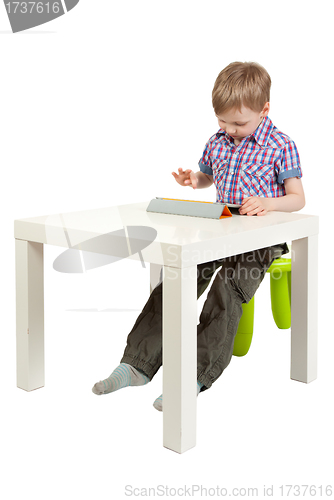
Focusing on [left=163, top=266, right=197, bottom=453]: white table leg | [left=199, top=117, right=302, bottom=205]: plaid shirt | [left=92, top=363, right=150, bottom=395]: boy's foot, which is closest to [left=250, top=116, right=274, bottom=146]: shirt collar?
[left=199, top=117, right=302, bottom=205]: plaid shirt

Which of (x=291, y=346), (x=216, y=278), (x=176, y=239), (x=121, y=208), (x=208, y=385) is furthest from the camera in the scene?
(x=121, y=208)

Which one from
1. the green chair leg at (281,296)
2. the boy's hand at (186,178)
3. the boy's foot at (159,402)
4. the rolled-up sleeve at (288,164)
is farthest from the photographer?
the green chair leg at (281,296)

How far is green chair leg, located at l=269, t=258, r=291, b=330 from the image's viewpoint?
Answer: 7.02ft

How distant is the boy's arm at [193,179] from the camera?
2016 mm

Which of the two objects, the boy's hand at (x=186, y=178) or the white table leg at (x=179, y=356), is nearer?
the white table leg at (x=179, y=356)

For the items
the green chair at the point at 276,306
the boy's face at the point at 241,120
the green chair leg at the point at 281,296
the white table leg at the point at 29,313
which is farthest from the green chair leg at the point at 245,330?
the white table leg at the point at 29,313

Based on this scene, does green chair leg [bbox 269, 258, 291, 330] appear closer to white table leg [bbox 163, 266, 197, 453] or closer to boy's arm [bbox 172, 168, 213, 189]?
boy's arm [bbox 172, 168, 213, 189]

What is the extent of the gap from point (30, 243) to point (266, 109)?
81cm

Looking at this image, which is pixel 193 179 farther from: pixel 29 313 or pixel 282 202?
pixel 29 313

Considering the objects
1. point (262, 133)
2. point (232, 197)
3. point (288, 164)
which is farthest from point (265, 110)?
point (232, 197)

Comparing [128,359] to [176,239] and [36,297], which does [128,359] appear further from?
[176,239]

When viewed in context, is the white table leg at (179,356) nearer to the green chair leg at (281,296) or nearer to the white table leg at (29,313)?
the white table leg at (29,313)

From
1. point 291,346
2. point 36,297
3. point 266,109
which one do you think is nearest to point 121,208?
point 36,297

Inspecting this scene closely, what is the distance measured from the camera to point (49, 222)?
5.55 feet
